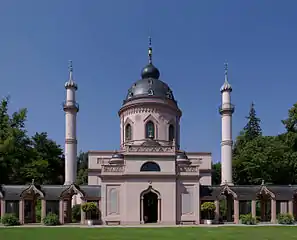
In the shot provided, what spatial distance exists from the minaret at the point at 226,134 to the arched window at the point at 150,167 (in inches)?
463

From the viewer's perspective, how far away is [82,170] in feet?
258

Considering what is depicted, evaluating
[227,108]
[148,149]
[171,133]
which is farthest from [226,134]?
[148,149]

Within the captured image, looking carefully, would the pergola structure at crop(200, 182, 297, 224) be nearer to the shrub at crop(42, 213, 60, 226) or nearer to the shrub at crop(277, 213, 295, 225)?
the shrub at crop(277, 213, 295, 225)

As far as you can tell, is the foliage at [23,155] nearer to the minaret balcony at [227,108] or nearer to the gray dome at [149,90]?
the gray dome at [149,90]

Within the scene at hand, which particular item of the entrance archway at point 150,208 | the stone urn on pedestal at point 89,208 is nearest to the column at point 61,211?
the stone urn on pedestal at point 89,208

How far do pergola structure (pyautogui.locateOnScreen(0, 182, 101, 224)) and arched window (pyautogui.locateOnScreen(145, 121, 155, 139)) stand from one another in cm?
909

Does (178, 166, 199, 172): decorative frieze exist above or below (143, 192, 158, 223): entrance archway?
above

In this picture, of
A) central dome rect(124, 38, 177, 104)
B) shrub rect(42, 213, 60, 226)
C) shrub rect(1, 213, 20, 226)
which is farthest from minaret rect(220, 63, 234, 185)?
shrub rect(1, 213, 20, 226)

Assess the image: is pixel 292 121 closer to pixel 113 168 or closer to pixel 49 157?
pixel 113 168

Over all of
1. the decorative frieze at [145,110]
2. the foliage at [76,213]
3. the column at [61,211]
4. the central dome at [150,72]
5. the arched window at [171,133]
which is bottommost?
the foliage at [76,213]

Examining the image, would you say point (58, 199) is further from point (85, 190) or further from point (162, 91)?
point (162, 91)

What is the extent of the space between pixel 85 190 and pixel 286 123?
28.4m

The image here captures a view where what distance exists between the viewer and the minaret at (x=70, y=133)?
49.2 metres

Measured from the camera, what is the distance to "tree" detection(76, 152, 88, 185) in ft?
237
